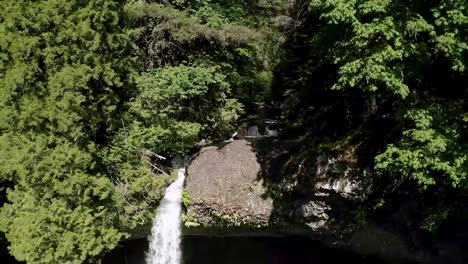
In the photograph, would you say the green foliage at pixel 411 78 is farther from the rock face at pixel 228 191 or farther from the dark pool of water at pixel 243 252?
the dark pool of water at pixel 243 252

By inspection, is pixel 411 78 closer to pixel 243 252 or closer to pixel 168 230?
pixel 243 252

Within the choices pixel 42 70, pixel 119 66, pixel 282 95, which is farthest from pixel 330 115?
pixel 42 70

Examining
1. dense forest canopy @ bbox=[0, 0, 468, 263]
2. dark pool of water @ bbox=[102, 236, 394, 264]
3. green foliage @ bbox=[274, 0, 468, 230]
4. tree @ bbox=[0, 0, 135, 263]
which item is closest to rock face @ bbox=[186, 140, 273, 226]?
dense forest canopy @ bbox=[0, 0, 468, 263]

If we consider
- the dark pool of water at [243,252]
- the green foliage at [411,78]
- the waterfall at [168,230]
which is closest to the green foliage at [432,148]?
the green foliage at [411,78]

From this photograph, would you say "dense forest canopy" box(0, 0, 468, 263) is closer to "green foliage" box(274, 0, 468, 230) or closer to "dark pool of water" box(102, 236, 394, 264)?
"green foliage" box(274, 0, 468, 230)

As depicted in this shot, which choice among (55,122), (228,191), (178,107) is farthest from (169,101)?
(55,122)
